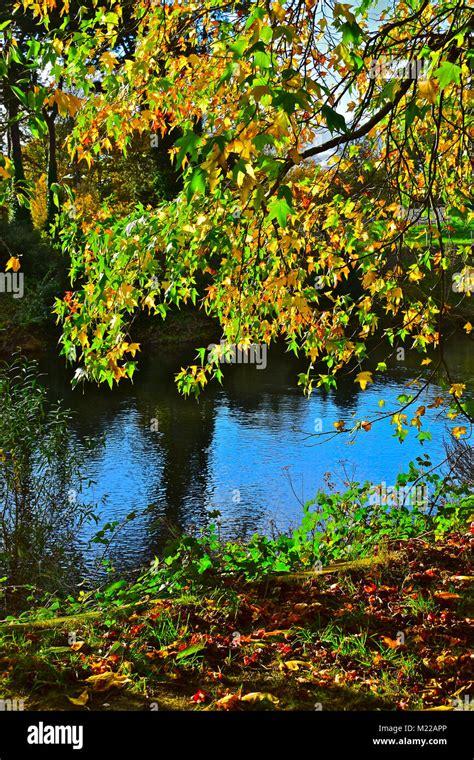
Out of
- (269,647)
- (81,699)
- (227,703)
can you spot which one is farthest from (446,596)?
(81,699)

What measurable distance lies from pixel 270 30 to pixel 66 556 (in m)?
5.74

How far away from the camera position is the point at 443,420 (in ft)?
41.2

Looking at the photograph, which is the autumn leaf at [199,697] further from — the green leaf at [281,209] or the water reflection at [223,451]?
the water reflection at [223,451]

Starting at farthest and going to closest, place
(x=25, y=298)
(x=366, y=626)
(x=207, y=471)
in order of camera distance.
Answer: (x=25, y=298)
(x=207, y=471)
(x=366, y=626)

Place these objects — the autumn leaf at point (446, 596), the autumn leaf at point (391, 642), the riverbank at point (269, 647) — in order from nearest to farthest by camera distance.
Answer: the riverbank at point (269, 647)
the autumn leaf at point (391, 642)
the autumn leaf at point (446, 596)

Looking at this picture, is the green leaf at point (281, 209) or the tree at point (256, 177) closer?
the green leaf at point (281, 209)

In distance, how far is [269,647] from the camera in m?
3.68

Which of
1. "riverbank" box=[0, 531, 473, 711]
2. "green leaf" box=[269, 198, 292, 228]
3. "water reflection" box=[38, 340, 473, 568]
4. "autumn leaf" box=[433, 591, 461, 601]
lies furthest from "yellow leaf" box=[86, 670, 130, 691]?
"water reflection" box=[38, 340, 473, 568]

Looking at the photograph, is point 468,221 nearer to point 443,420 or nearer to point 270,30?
point 270,30

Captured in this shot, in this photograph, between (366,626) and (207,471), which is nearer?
(366,626)

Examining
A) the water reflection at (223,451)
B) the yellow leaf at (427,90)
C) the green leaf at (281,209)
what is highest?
the yellow leaf at (427,90)

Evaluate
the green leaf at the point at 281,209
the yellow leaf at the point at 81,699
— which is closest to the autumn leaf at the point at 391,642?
the yellow leaf at the point at 81,699

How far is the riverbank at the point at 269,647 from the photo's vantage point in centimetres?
324
